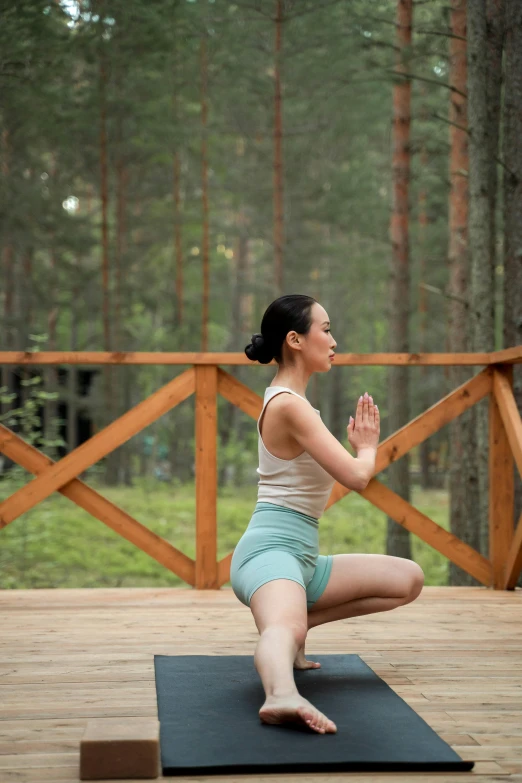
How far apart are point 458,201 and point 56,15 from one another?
670 cm

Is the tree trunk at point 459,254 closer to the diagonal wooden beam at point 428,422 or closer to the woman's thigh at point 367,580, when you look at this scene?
the diagonal wooden beam at point 428,422

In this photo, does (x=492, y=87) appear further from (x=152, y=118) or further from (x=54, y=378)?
(x=54, y=378)

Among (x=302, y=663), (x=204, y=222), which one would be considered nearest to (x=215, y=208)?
(x=204, y=222)

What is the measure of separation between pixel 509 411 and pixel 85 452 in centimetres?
191

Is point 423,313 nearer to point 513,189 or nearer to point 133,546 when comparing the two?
point 133,546

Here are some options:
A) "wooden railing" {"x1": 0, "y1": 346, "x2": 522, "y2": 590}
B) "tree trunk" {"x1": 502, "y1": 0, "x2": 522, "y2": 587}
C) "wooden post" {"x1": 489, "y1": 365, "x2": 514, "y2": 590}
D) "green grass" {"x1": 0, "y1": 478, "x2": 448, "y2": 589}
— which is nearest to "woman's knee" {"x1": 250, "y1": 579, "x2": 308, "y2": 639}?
"wooden railing" {"x1": 0, "y1": 346, "x2": 522, "y2": 590}

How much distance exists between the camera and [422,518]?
4477 millimetres

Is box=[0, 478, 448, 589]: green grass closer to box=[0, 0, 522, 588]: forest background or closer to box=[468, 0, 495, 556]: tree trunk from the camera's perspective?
box=[0, 0, 522, 588]: forest background

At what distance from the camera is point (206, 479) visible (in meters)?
4.47

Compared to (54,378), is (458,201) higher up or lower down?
higher up

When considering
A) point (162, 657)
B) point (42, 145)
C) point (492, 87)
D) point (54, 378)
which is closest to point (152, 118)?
point (42, 145)

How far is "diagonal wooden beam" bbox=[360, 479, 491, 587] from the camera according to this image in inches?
174

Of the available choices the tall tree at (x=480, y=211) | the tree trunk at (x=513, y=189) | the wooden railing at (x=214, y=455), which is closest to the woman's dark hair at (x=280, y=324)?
the wooden railing at (x=214, y=455)

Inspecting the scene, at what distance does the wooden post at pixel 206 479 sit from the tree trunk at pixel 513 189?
209cm
